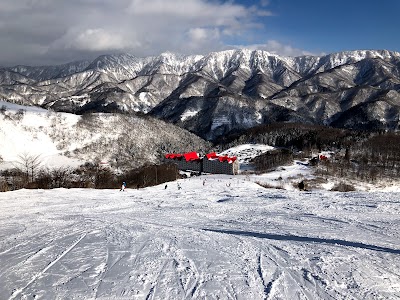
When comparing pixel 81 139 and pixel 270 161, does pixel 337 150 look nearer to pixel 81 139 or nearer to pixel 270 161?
pixel 270 161

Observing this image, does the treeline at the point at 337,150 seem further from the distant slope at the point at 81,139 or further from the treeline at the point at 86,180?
the distant slope at the point at 81,139

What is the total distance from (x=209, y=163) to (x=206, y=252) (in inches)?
3127

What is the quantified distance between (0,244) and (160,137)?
5689 inches

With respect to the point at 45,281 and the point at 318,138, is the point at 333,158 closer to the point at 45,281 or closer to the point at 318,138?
the point at 318,138

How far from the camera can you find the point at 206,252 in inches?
416

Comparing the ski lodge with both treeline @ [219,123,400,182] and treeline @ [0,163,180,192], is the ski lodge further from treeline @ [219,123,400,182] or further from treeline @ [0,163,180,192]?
treeline @ [0,163,180,192]

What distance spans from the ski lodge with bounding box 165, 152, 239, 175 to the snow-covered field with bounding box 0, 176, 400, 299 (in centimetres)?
6599

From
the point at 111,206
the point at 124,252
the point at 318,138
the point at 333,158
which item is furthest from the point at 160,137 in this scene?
the point at 124,252

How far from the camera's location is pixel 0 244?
12.0m

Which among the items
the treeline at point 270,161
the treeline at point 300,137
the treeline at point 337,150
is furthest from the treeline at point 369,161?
the treeline at point 270,161

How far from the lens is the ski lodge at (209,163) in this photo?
84.8m

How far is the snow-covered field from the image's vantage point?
8.06 metres

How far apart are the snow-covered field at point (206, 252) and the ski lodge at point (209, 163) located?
216 feet

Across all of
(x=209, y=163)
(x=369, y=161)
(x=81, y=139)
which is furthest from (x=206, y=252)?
(x=81, y=139)
